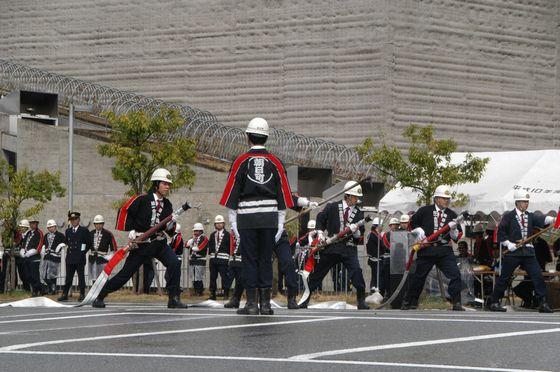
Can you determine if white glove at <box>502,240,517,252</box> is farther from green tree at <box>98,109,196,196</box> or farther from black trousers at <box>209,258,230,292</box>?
green tree at <box>98,109,196,196</box>

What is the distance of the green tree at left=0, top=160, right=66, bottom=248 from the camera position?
31.1m

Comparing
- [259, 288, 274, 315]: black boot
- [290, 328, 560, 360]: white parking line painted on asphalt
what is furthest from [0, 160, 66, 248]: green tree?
[290, 328, 560, 360]: white parking line painted on asphalt

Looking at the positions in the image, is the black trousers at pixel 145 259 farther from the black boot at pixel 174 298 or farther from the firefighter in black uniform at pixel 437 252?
the firefighter in black uniform at pixel 437 252

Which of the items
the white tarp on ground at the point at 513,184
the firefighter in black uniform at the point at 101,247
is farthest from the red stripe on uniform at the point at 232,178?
the firefighter in black uniform at the point at 101,247

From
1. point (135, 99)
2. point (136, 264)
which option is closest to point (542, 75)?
point (135, 99)

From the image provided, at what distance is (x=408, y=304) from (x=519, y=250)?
1.87 meters

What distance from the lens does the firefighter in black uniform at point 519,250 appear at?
19.6m

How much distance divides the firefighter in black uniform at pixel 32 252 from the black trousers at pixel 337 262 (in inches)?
464

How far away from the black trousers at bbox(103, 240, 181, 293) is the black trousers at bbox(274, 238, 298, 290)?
1358 mm

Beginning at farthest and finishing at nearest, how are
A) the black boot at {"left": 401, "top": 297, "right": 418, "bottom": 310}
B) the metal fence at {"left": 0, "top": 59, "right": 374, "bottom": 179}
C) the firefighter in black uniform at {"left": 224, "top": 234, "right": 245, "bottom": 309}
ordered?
the metal fence at {"left": 0, "top": 59, "right": 374, "bottom": 179}, the firefighter in black uniform at {"left": 224, "top": 234, "right": 245, "bottom": 309}, the black boot at {"left": 401, "top": 297, "right": 418, "bottom": 310}

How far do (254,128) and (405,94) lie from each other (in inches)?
1336

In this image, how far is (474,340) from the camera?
9.88 metres

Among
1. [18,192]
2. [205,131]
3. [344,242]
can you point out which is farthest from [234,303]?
[205,131]

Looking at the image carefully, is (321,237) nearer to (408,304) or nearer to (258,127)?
(408,304)
